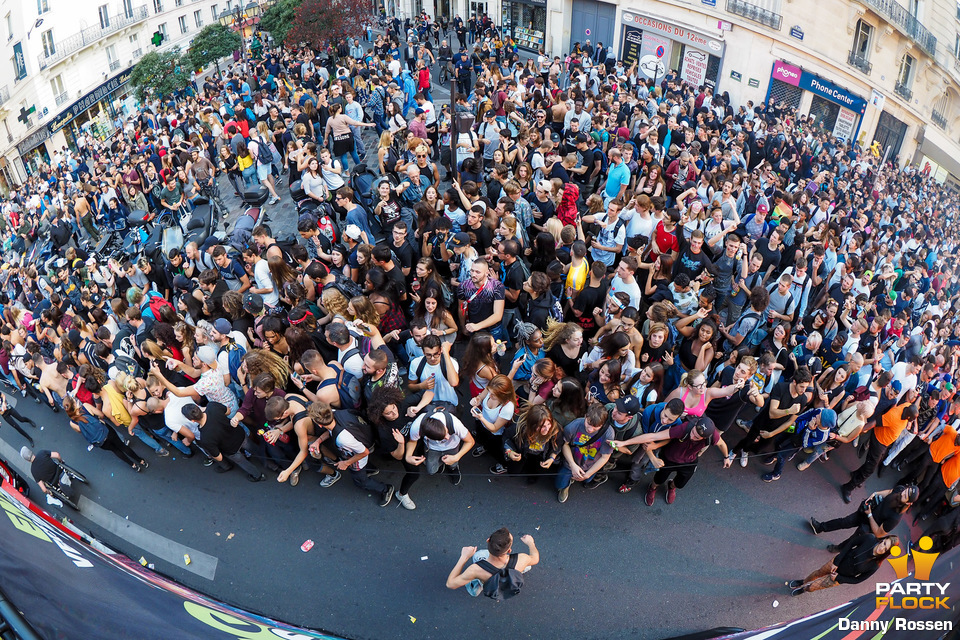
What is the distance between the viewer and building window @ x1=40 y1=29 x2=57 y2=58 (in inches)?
1214

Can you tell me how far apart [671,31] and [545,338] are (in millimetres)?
22877

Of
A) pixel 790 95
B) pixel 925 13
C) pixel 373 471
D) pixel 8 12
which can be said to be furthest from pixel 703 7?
pixel 8 12

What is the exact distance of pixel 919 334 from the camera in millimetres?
7059

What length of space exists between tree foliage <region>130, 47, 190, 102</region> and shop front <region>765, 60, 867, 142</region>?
91.9ft

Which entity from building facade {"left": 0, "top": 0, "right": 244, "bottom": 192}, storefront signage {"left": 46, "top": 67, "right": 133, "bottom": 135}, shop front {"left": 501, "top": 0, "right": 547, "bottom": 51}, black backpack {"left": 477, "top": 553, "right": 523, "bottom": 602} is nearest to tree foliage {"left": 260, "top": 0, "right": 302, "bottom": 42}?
shop front {"left": 501, "top": 0, "right": 547, "bottom": 51}

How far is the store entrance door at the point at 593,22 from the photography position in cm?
2700

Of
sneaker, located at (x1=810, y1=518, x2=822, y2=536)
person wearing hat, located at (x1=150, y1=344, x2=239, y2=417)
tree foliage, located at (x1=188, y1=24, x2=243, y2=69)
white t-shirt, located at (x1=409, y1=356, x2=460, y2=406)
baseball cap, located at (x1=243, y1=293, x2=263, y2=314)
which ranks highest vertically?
tree foliage, located at (x1=188, y1=24, x2=243, y2=69)

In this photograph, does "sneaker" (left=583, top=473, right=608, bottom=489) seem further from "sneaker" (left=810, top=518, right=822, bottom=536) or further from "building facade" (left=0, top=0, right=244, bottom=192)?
"building facade" (left=0, top=0, right=244, bottom=192)

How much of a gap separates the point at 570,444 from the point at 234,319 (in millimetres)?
3996

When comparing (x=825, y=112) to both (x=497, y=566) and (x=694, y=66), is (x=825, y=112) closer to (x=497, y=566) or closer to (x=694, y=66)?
(x=694, y=66)

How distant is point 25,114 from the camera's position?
97.9ft

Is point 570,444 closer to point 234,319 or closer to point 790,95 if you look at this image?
point 234,319

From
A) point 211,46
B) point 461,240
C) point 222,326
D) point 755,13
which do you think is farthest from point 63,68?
point 461,240

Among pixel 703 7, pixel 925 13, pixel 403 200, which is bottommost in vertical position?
pixel 403 200
